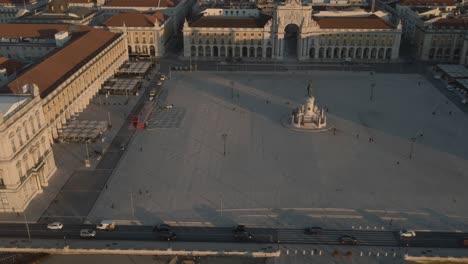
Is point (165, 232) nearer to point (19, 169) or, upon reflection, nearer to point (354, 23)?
point (19, 169)

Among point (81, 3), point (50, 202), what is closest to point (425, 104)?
point (50, 202)

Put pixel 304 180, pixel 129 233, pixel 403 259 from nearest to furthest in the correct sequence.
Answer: pixel 403 259 < pixel 129 233 < pixel 304 180

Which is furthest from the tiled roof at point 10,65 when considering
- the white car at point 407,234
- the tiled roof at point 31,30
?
the white car at point 407,234

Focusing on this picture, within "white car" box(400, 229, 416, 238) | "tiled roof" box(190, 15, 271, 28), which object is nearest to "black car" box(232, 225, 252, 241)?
"white car" box(400, 229, 416, 238)

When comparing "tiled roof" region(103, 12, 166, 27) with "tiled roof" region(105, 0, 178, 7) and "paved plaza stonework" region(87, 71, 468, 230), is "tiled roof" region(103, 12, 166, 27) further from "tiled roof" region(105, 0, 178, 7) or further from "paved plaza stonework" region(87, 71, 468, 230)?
"paved plaza stonework" region(87, 71, 468, 230)

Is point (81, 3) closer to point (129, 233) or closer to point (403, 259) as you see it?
point (129, 233)
